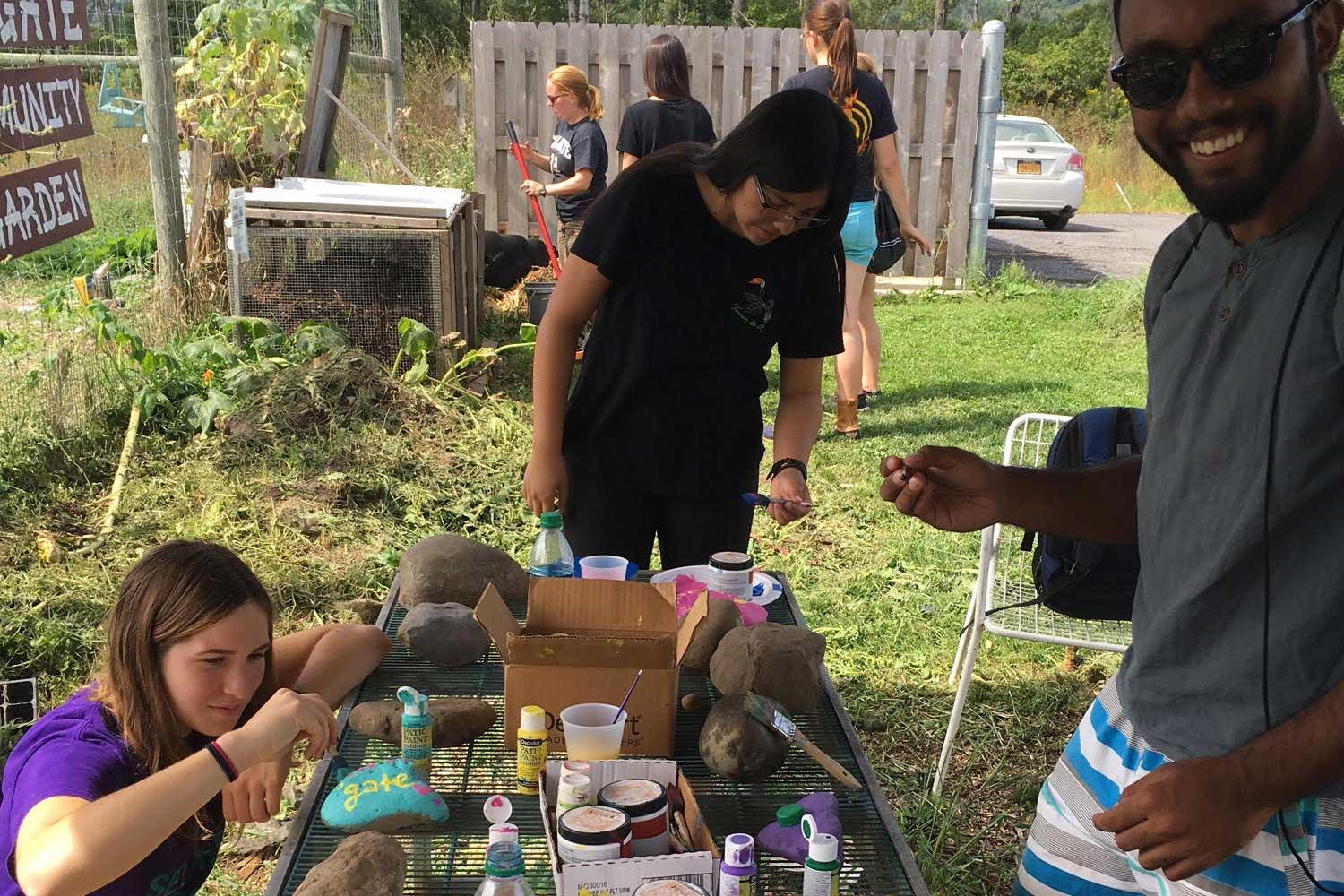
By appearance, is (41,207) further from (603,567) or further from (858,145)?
(858,145)

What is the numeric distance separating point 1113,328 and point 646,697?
8161 mm

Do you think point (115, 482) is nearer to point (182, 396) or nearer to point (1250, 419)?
point (182, 396)

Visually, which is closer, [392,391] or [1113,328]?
[392,391]

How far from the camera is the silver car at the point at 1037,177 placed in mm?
15344

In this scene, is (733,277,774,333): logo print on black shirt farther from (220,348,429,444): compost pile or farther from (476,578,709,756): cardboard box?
(220,348,429,444): compost pile

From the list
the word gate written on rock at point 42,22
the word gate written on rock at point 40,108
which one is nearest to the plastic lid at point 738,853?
the word gate written on rock at point 40,108

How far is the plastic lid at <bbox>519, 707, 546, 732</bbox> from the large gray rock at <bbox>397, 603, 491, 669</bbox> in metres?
0.56

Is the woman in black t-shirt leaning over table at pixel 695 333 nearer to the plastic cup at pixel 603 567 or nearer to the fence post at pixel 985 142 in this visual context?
the plastic cup at pixel 603 567

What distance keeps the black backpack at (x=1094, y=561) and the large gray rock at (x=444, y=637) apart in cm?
121

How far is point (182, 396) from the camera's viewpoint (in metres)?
5.73

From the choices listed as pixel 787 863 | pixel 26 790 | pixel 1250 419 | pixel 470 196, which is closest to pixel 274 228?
pixel 470 196

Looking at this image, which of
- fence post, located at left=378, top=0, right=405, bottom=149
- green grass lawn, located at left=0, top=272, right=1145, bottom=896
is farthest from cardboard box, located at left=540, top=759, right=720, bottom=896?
fence post, located at left=378, top=0, right=405, bottom=149

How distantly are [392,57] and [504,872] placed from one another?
9.64 m

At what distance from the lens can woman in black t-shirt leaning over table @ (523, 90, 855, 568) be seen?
251cm
